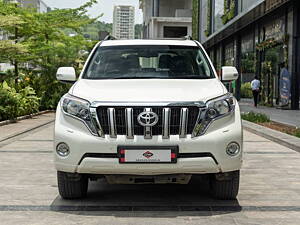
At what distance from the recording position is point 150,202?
17.9ft

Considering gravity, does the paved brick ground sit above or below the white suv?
below

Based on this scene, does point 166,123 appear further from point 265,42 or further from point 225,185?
point 265,42

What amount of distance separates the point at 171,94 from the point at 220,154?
78 cm

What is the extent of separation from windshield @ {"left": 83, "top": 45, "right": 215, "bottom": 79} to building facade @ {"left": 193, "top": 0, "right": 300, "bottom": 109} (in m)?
15.8

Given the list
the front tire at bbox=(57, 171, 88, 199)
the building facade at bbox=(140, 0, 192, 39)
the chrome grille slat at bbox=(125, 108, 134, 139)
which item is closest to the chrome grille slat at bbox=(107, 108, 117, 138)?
the chrome grille slat at bbox=(125, 108, 134, 139)

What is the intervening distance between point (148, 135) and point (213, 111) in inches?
28.1

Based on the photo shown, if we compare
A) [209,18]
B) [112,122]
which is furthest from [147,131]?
[209,18]

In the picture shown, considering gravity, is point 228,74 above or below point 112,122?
above

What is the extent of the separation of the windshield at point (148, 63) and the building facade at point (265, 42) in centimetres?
1576

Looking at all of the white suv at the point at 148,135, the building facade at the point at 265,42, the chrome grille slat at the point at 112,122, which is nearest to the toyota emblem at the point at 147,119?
the white suv at the point at 148,135

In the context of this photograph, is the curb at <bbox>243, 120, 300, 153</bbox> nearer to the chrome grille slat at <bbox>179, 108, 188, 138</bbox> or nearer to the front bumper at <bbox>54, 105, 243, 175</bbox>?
the front bumper at <bbox>54, 105, 243, 175</bbox>

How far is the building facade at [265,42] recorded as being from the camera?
74.5 feet

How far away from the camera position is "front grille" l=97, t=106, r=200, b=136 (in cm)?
488

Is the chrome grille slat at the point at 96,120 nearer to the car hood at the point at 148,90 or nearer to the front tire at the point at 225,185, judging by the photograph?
the car hood at the point at 148,90
